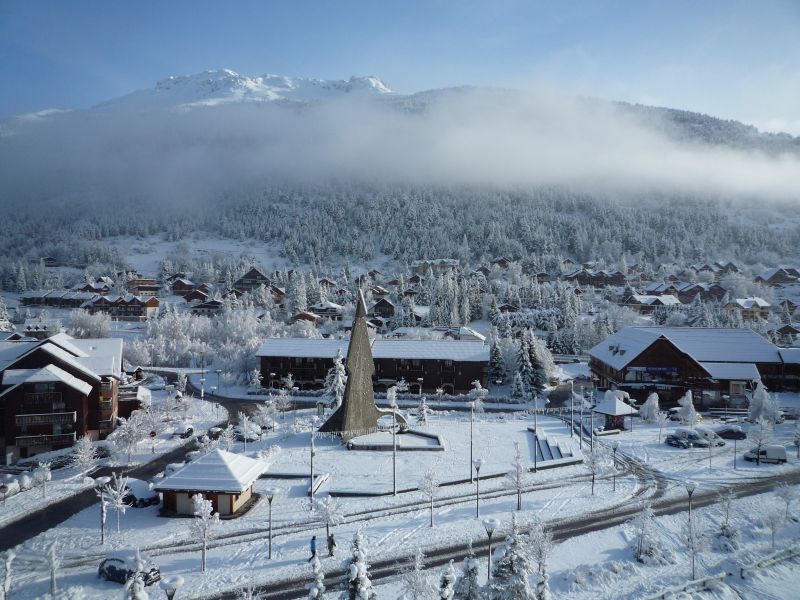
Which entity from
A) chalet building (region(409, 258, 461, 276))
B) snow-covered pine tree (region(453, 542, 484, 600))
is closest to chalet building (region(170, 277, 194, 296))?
chalet building (region(409, 258, 461, 276))

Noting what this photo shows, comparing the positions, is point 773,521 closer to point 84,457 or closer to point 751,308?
point 84,457

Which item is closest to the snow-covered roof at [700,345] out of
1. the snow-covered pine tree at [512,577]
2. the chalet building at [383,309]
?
the snow-covered pine tree at [512,577]

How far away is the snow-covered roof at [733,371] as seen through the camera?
5078cm

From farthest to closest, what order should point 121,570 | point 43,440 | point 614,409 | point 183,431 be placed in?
point 614,409, point 183,431, point 43,440, point 121,570

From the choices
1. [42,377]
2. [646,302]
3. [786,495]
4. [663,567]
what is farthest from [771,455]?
[646,302]

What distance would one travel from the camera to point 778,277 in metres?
125

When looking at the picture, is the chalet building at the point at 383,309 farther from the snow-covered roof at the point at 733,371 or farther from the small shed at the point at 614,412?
the small shed at the point at 614,412

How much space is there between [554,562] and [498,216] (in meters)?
166

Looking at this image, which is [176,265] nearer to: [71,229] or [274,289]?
[274,289]

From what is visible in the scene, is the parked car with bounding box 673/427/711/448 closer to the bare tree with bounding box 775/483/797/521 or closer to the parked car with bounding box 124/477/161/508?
the bare tree with bounding box 775/483/797/521

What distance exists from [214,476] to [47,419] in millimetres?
18865

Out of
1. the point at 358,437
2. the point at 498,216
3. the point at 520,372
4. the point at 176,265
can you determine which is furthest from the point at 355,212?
the point at 358,437

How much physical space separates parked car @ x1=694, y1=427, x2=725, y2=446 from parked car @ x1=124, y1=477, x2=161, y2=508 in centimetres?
3357

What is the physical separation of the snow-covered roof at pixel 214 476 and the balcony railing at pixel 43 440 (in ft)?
51.7
